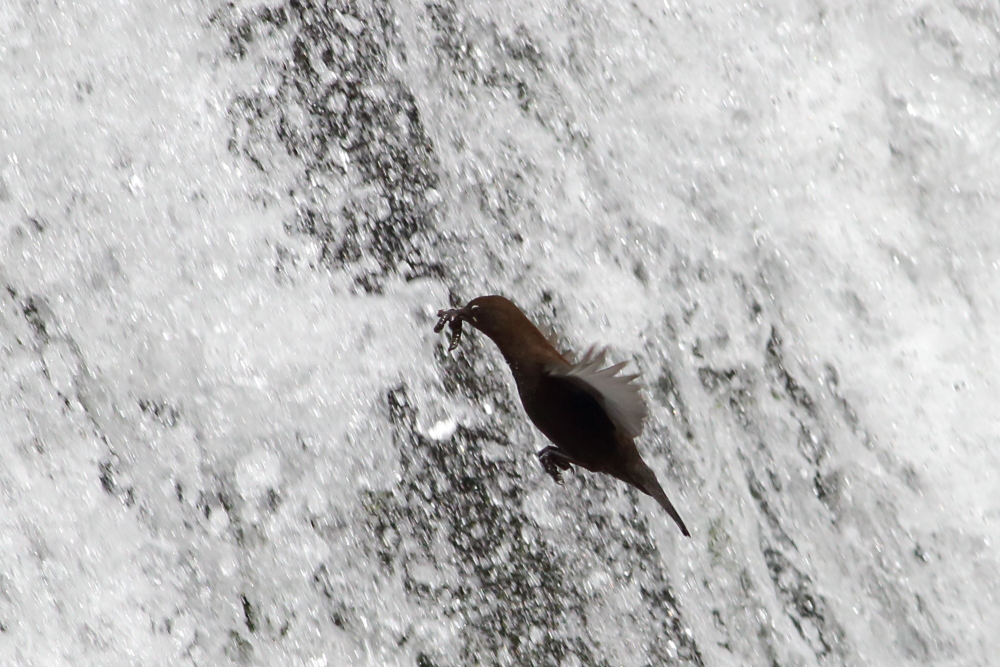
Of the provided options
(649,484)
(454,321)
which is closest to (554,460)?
(649,484)

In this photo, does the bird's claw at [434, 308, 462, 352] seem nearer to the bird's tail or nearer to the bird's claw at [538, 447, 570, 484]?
the bird's claw at [538, 447, 570, 484]

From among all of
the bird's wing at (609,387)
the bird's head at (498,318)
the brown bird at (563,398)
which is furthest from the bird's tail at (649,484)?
the bird's head at (498,318)

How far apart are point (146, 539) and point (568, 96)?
5.32ft

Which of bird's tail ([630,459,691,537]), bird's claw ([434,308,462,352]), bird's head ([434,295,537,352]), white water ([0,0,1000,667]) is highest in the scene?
bird's head ([434,295,537,352])

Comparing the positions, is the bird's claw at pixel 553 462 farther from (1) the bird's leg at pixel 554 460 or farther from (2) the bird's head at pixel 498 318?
(2) the bird's head at pixel 498 318

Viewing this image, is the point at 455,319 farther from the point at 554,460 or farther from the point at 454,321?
the point at 554,460

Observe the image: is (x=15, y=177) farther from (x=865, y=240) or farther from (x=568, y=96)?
(x=865, y=240)

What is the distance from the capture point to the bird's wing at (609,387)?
1619mm

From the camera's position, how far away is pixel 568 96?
9.15ft

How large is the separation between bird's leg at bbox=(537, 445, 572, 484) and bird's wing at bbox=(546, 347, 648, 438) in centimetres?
21

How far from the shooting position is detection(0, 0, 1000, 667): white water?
7.09 feet

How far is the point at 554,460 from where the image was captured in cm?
205

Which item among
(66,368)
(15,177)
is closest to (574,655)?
(66,368)

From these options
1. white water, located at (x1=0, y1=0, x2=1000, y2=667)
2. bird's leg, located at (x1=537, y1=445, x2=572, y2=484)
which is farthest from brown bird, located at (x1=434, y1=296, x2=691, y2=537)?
white water, located at (x1=0, y1=0, x2=1000, y2=667)
